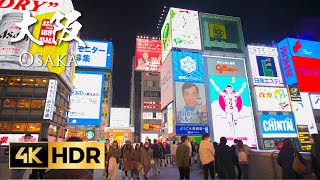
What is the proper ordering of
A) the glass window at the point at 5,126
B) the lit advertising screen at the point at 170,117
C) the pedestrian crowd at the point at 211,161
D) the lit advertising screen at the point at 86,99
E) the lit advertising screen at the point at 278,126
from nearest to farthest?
the pedestrian crowd at the point at 211,161 → the lit advertising screen at the point at 170,117 → the glass window at the point at 5,126 → the lit advertising screen at the point at 278,126 → the lit advertising screen at the point at 86,99

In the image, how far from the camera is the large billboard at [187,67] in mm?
29364

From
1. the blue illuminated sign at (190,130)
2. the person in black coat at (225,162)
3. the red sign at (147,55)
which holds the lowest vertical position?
the person in black coat at (225,162)

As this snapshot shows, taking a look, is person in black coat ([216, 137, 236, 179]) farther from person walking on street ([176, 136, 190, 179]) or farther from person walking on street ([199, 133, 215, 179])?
person walking on street ([176, 136, 190, 179])

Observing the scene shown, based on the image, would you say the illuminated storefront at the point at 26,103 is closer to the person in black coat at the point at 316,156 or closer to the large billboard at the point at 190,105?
the large billboard at the point at 190,105

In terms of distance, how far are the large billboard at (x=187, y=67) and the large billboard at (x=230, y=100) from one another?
149 cm

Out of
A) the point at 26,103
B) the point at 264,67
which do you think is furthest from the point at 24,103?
the point at 264,67

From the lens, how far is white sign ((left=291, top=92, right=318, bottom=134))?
3184cm

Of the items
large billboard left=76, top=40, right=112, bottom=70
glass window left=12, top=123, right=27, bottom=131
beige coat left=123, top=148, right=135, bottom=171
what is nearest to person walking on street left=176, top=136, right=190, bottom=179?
beige coat left=123, top=148, right=135, bottom=171

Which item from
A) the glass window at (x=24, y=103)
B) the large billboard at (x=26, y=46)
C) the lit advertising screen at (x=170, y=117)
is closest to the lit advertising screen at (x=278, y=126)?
the lit advertising screen at (x=170, y=117)

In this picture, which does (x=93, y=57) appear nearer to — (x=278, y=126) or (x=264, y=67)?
(x=264, y=67)

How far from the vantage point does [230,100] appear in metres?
30.2

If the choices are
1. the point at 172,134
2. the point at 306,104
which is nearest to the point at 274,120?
the point at 306,104

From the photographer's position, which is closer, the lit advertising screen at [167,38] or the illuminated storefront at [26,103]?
the illuminated storefront at [26,103]

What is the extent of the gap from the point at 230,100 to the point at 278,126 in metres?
7.69
